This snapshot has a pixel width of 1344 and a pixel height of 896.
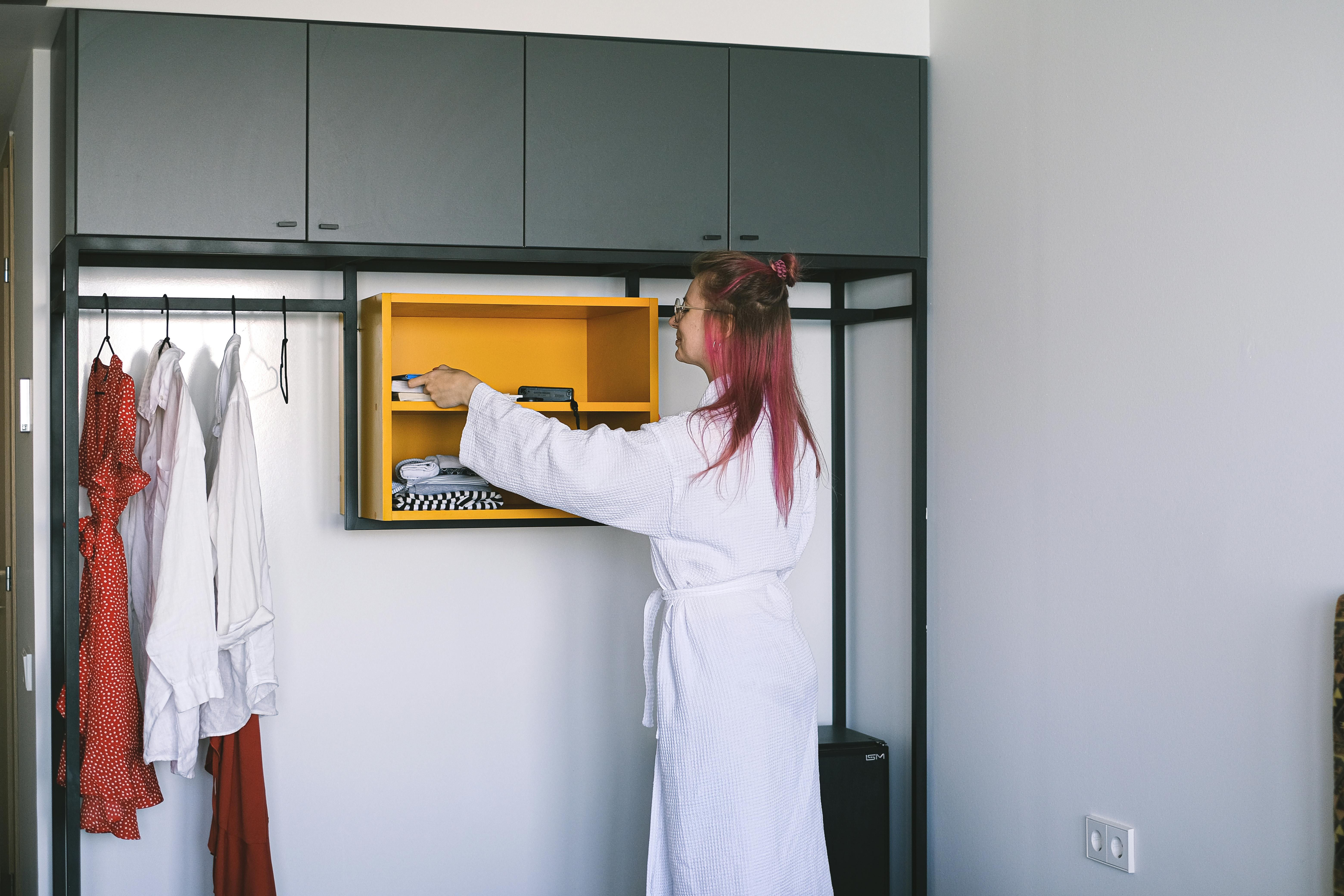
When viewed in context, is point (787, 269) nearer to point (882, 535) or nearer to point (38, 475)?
point (882, 535)

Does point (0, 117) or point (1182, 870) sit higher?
point (0, 117)

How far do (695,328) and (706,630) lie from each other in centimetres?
59

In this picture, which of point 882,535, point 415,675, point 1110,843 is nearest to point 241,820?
point 415,675

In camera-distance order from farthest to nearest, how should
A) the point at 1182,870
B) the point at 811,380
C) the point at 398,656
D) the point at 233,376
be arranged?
the point at 811,380, the point at 398,656, the point at 233,376, the point at 1182,870

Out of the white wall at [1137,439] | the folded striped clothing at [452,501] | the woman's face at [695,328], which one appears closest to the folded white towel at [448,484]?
the folded striped clothing at [452,501]

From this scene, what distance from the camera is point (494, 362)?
9.54 feet

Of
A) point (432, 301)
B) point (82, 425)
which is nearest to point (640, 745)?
point (432, 301)

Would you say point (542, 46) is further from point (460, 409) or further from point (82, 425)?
point (82, 425)

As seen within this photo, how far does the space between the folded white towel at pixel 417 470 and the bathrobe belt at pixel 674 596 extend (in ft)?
1.95

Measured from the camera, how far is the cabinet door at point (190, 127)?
2.37 meters

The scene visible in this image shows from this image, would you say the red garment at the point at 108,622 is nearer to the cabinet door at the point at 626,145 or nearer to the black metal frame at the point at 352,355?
the black metal frame at the point at 352,355

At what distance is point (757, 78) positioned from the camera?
2744 mm

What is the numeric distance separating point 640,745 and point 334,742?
0.78m

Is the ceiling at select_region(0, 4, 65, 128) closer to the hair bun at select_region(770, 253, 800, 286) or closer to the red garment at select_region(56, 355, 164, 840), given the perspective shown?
the red garment at select_region(56, 355, 164, 840)
